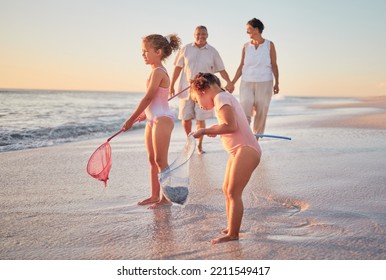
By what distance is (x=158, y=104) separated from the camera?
3.87m

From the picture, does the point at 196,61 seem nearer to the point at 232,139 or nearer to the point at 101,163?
the point at 101,163

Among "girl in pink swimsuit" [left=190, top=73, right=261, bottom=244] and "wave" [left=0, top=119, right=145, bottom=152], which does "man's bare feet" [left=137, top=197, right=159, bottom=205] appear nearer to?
"girl in pink swimsuit" [left=190, top=73, right=261, bottom=244]

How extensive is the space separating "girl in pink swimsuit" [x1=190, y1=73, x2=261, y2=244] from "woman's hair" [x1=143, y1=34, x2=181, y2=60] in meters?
1.09

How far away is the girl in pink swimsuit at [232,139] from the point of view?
9.22 feet

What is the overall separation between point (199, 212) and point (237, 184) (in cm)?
78

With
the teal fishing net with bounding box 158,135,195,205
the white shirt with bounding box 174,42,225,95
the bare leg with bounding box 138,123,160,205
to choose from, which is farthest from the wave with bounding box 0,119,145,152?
the teal fishing net with bounding box 158,135,195,205

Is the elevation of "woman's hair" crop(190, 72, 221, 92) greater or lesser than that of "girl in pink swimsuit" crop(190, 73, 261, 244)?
greater

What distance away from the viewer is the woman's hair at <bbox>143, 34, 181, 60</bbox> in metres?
3.90

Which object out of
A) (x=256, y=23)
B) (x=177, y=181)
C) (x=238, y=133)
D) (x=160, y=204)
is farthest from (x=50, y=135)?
(x=238, y=133)
